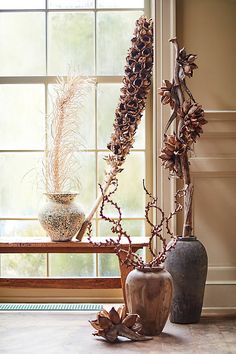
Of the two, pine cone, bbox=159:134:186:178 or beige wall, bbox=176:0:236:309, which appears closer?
pine cone, bbox=159:134:186:178

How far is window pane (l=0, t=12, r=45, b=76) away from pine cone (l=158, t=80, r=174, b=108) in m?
1.01

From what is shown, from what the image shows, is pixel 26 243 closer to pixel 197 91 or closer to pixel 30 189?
pixel 30 189

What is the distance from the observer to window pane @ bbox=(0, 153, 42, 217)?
4848mm

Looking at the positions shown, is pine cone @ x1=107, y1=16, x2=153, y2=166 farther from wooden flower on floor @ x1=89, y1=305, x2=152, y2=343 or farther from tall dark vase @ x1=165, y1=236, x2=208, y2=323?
wooden flower on floor @ x1=89, y1=305, x2=152, y2=343

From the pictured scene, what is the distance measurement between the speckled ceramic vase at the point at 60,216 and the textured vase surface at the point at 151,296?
717mm

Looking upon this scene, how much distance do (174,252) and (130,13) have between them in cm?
183

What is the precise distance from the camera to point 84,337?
382 cm

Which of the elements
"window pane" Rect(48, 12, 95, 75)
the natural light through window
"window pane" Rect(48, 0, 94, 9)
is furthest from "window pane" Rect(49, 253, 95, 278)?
"window pane" Rect(48, 0, 94, 9)

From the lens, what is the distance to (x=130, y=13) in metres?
4.86

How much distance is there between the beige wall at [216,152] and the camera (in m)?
4.58

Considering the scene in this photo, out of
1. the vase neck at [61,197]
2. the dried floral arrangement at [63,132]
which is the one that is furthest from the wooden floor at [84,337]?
the dried floral arrangement at [63,132]

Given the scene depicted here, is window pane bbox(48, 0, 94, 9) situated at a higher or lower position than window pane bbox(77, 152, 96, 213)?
higher

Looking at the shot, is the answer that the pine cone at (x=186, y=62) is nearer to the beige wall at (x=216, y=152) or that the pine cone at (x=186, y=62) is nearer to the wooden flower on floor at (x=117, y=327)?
the beige wall at (x=216, y=152)

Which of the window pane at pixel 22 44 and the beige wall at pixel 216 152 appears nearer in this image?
the beige wall at pixel 216 152
